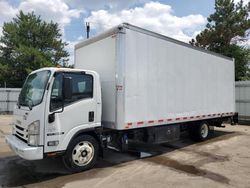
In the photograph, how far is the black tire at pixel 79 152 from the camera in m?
6.08

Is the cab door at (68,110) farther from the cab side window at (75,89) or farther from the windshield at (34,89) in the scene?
the windshield at (34,89)

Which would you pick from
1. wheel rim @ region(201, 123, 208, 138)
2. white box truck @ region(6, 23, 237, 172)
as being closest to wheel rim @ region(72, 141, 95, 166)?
white box truck @ region(6, 23, 237, 172)

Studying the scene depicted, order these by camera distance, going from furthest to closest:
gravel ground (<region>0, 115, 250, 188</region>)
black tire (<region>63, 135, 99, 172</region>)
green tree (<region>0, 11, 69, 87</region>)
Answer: green tree (<region>0, 11, 69, 87</region>)
black tire (<region>63, 135, 99, 172</region>)
gravel ground (<region>0, 115, 250, 188</region>)

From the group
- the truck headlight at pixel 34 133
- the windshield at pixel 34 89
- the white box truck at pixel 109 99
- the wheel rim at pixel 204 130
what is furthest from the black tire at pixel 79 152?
the wheel rim at pixel 204 130

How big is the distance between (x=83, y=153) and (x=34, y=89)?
1858 mm

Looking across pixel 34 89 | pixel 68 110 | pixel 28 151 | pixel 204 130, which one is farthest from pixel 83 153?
pixel 204 130

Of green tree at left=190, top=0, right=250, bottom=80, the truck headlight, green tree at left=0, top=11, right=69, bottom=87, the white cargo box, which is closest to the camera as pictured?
the truck headlight

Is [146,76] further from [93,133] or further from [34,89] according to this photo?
[34,89]

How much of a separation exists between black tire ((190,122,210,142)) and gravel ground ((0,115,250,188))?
1248 mm

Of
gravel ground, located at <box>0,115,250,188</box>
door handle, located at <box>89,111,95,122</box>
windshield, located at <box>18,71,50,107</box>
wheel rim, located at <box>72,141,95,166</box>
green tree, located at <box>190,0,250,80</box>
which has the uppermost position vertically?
green tree, located at <box>190,0,250,80</box>

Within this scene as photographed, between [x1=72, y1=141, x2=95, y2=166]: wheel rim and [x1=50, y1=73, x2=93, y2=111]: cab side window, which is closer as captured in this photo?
[x1=50, y1=73, x2=93, y2=111]: cab side window

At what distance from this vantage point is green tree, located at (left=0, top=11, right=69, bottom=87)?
118ft

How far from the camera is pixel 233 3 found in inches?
1008

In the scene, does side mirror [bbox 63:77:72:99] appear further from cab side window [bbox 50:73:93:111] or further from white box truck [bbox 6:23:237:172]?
cab side window [bbox 50:73:93:111]
